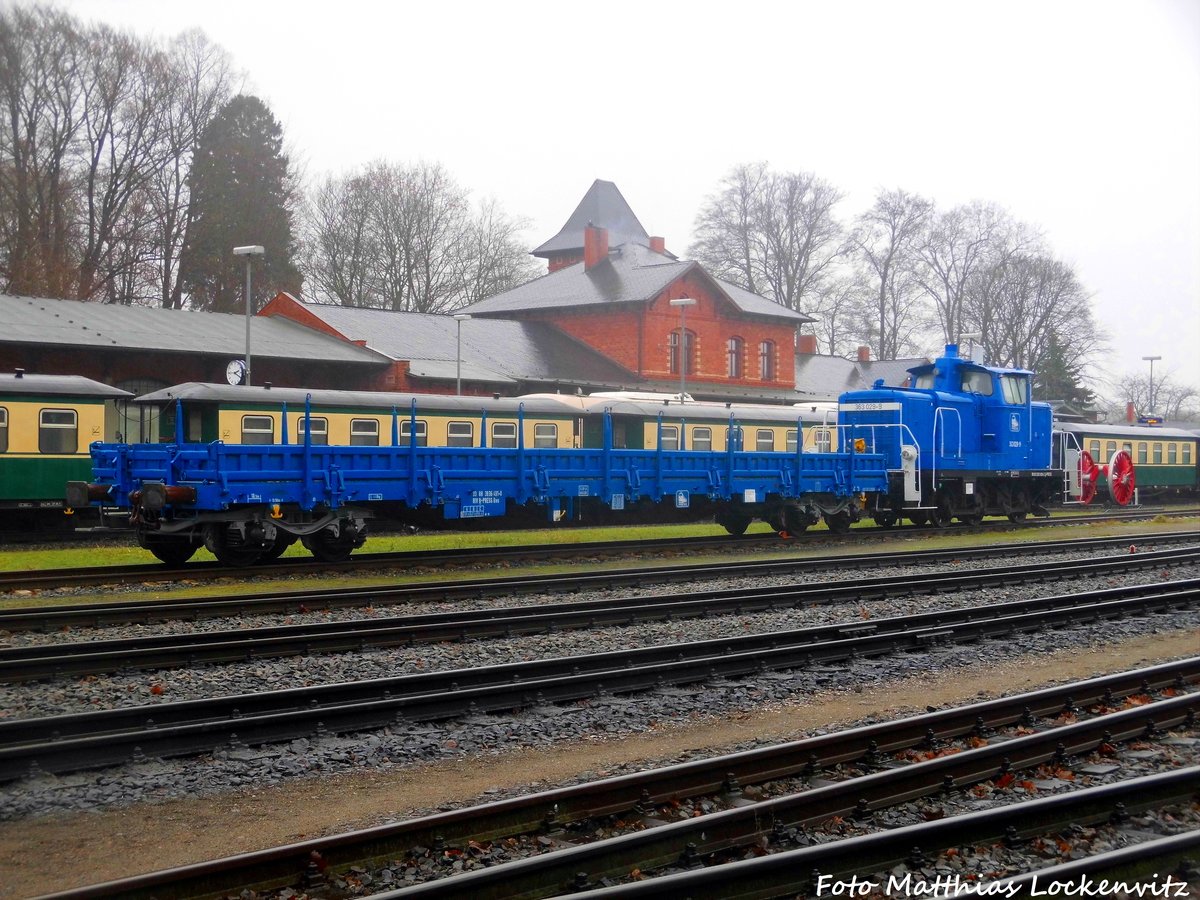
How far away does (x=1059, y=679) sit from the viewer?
1094cm

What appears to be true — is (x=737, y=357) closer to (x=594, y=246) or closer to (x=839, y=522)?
(x=594, y=246)

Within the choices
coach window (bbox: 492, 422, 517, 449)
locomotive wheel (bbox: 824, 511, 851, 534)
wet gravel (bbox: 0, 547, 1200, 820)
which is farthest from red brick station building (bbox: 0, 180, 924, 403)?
wet gravel (bbox: 0, 547, 1200, 820)

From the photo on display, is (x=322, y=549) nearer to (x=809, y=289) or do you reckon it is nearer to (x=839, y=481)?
(x=839, y=481)

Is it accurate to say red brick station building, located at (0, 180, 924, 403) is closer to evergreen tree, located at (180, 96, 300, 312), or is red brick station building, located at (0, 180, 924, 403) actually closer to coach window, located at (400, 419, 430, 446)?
evergreen tree, located at (180, 96, 300, 312)

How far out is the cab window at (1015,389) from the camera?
28188mm

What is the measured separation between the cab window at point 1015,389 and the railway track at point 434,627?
11.0 m

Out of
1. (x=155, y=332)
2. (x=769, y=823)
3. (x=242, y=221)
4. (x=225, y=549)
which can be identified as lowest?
(x=769, y=823)

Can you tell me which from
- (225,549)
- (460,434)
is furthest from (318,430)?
(225,549)

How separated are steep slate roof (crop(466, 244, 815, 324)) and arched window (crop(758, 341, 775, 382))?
1.59m

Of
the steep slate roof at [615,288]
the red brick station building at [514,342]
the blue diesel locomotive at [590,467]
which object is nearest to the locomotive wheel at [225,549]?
the blue diesel locomotive at [590,467]

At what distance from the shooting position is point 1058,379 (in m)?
70.8

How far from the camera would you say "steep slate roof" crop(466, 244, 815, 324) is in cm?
5484

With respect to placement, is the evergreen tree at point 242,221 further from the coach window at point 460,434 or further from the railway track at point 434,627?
the railway track at point 434,627

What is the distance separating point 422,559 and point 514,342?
31.3m
